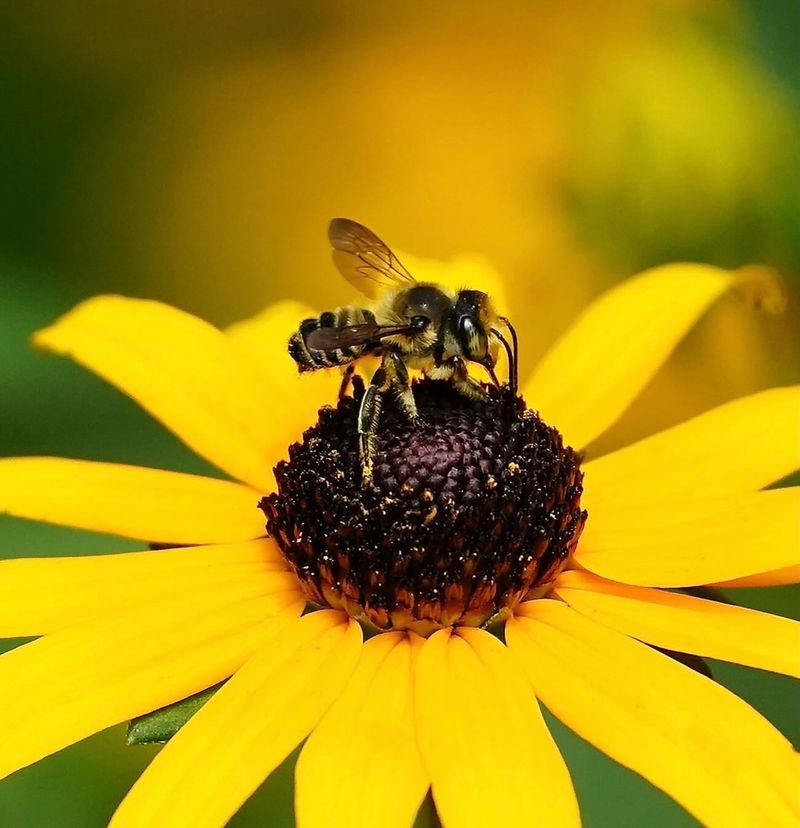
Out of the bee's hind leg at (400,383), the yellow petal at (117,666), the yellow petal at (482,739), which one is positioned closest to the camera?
the yellow petal at (482,739)

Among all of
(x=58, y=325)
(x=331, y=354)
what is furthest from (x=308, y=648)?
(x=58, y=325)

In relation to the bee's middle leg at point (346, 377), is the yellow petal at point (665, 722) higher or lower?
lower

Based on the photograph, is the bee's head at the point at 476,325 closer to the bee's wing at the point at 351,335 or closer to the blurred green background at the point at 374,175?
the bee's wing at the point at 351,335

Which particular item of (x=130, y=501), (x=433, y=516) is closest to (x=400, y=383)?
(x=433, y=516)

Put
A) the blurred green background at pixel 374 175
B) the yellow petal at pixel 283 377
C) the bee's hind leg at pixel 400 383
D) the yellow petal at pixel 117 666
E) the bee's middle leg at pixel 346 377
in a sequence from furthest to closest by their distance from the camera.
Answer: the blurred green background at pixel 374 175, the yellow petal at pixel 283 377, the bee's middle leg at pixel 346 377, the bee's hind leg at pixel 400 383, the yellow petal at pixel 117 666

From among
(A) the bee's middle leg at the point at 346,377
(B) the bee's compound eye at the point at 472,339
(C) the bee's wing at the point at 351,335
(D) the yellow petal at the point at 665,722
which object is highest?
(C) the bee's wing at the point at 351,335

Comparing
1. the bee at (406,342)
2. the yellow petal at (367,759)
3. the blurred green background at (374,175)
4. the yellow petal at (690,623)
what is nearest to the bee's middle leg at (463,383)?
the bee at (406,342)

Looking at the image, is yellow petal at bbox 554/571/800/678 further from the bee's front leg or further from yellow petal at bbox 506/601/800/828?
the bee's front leg

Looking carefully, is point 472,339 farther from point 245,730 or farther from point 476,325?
point 245,730
